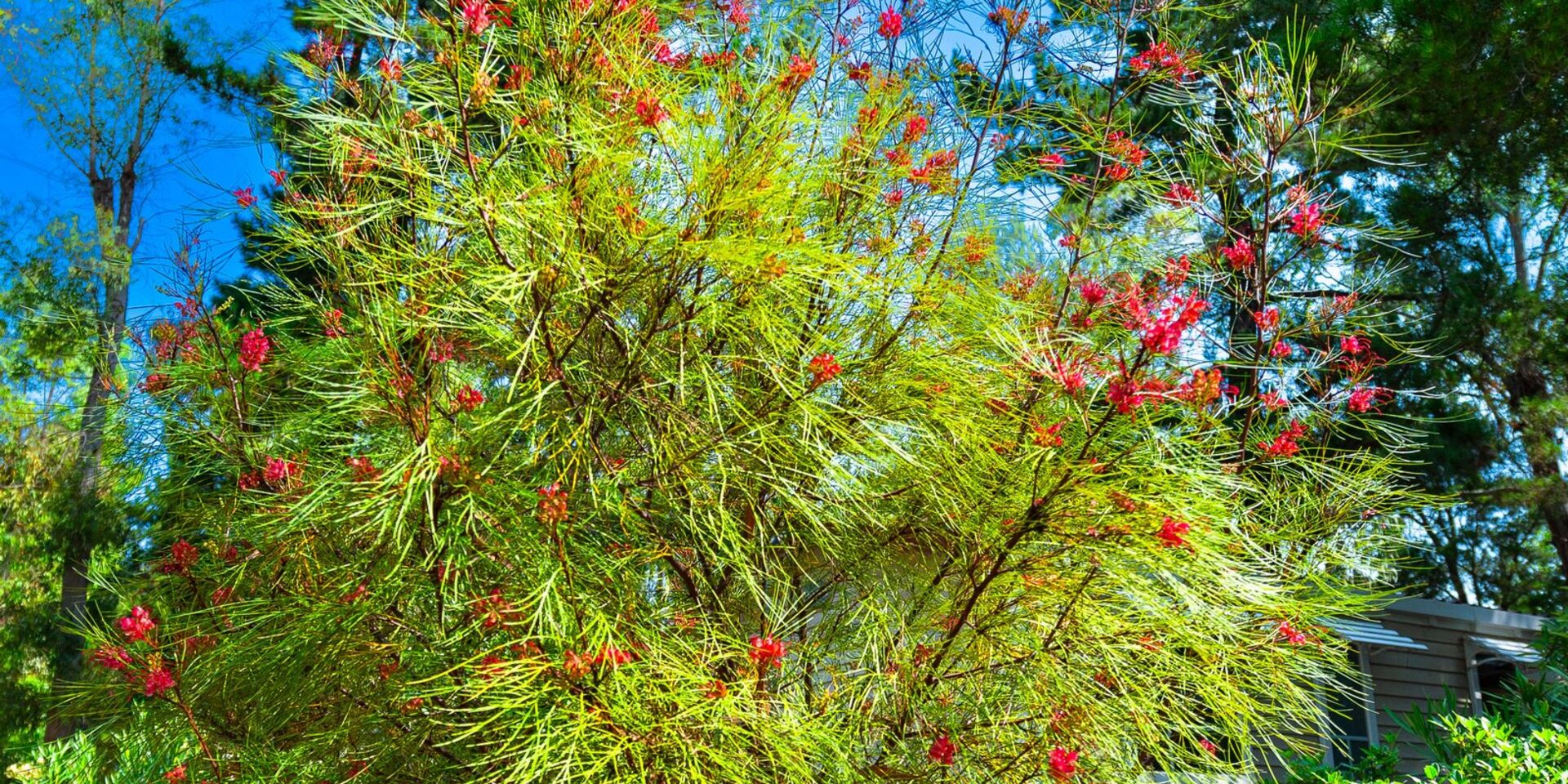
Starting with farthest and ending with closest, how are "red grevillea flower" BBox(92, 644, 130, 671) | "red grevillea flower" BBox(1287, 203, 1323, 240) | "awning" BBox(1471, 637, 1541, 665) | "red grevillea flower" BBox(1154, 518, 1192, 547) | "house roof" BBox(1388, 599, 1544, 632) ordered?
"awning" BBox(1471, 637, 1541, 665), "house roof" BBox(1388, 599, 1544, 632), "red grevillea flower" BBox(1287, 203, 1323, 240), "red grevillea flower" BBox(92, 644, 130, 671), "red grevillea flower" BBox(1154, 518, 1192, 547)

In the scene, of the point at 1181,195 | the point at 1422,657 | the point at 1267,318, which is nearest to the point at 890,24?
the point at 1181,195

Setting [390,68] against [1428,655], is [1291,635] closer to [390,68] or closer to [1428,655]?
[390,68]

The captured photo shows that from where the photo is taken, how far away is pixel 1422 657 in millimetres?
6895

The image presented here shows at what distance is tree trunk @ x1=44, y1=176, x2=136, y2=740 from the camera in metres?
5.40

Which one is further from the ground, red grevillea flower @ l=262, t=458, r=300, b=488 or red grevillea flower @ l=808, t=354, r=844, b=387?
red grevillea flower @ l=808, t=354, r=844, b=387

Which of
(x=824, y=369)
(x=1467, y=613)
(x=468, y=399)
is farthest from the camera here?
(x=1467, y=613)

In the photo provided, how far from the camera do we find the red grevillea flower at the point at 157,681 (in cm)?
182

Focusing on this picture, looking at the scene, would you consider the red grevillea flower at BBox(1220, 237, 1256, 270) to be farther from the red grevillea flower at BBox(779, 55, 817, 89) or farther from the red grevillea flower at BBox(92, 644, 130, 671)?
the red grevillea flower at BBox(92, 644, 130, 671)

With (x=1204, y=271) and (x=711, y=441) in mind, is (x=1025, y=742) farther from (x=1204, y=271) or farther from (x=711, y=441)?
(x=1204, y=271)

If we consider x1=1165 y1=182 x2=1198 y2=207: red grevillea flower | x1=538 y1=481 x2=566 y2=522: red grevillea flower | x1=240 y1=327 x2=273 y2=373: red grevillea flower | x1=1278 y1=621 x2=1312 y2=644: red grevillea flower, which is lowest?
x1=1278 y1=621 x2=1312 y2=644: red grevillea flower

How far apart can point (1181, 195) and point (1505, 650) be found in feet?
20.2

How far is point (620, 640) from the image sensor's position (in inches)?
66.7

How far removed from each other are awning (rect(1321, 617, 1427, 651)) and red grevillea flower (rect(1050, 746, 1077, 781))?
174 inches

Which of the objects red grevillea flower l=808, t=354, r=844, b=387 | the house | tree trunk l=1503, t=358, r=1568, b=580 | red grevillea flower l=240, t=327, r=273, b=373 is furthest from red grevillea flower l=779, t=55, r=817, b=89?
the house
